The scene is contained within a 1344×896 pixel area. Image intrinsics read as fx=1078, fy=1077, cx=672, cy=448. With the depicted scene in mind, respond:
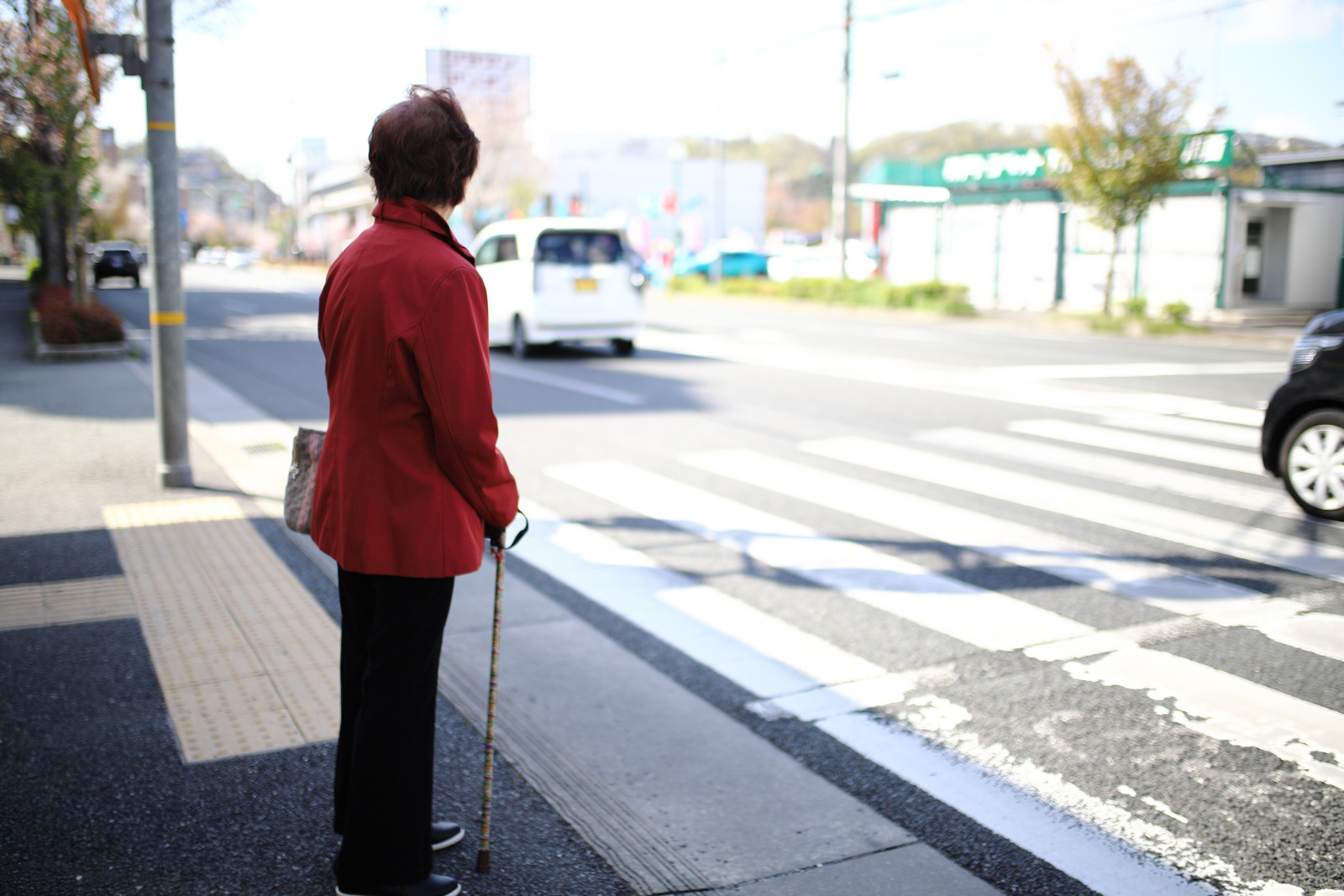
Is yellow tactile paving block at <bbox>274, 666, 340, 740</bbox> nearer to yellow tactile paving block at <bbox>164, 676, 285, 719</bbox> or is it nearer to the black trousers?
yellow tactile paving block at <bbox>164, 676, 285, 719</bbox>

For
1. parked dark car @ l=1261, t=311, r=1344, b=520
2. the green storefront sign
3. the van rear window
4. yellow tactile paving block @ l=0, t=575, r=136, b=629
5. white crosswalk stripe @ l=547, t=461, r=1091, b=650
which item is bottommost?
yellow tactile paving block @ l=0, t=575, r=136, b=629

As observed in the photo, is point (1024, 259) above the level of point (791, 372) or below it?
above

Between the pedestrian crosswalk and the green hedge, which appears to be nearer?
the pedestrian crosswalk

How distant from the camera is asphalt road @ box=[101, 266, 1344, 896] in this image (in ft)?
10.7

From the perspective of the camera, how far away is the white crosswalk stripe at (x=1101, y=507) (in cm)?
580

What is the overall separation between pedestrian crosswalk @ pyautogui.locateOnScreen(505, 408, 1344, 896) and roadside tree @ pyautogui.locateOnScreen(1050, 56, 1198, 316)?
16485 millimetres

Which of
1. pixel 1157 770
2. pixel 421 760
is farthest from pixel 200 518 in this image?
pixel 1157 770

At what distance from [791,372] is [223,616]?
978cm

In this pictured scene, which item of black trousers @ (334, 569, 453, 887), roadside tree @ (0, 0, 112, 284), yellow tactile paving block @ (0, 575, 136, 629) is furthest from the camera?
roadside tree @ (0, 0, 112, 284)

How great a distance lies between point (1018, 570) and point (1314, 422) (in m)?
2.52

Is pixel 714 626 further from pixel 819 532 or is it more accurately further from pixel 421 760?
pixel 421 760

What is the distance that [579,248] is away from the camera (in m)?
15.6

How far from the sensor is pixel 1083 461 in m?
8.17

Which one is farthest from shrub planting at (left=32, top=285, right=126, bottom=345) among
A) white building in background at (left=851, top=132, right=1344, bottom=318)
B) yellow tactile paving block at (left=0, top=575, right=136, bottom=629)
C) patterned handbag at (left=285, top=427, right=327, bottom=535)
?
white building in background at (left=851, top=132, right=1344, bottom=318)
